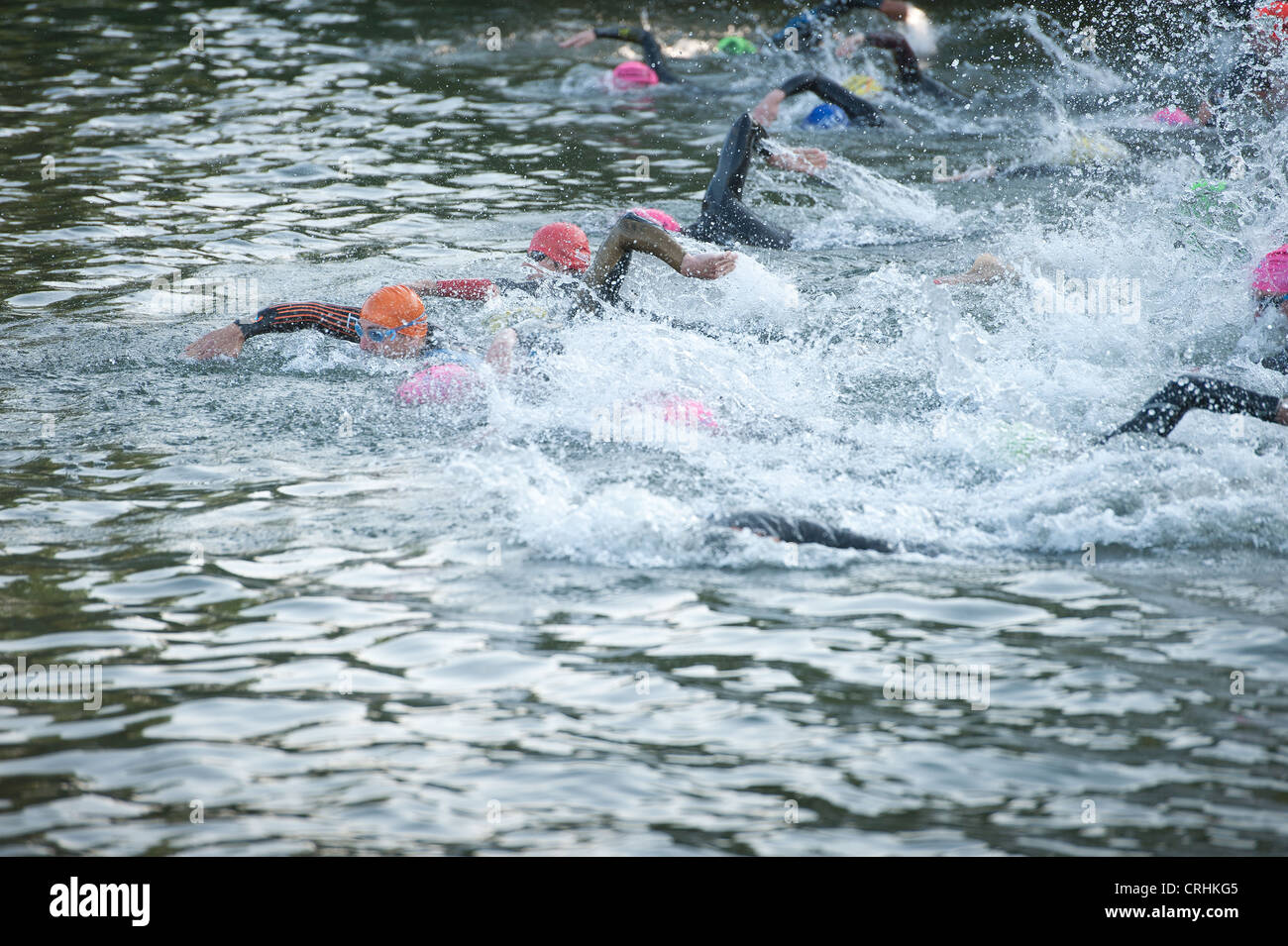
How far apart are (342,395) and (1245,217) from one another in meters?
7.37

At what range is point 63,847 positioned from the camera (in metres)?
4.25

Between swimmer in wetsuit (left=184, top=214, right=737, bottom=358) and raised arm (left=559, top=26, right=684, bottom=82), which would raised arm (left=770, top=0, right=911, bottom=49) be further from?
swimmer in wetsuit (left=184, top=214, right=737, bottom=358)

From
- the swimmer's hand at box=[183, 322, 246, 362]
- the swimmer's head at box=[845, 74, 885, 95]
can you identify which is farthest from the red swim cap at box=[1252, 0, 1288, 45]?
the swimmer's hand at box=[183, 322, 246, 362]

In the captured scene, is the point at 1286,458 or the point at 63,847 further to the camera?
the point at 1286,458

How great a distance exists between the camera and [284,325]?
892cm

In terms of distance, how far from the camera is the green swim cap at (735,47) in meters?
20.1

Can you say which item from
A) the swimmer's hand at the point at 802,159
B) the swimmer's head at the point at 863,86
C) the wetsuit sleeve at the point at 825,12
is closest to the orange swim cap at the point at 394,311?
the swimmer's hand at the point at 802,159

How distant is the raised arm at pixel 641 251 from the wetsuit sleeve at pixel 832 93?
4492 millimetres

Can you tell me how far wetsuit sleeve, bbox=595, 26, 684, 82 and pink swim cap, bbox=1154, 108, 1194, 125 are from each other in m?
6.70

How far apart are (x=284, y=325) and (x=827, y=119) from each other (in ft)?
30.5

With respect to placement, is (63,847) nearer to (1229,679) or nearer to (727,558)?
(727,558)

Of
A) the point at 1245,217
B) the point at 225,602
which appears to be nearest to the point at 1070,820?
the point at 225,602

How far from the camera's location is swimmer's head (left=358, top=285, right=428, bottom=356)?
29.3 ft

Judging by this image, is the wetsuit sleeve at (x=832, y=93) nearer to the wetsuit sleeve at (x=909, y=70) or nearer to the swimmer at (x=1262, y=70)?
the wetsuit sleeve at (x=909, y=70)
